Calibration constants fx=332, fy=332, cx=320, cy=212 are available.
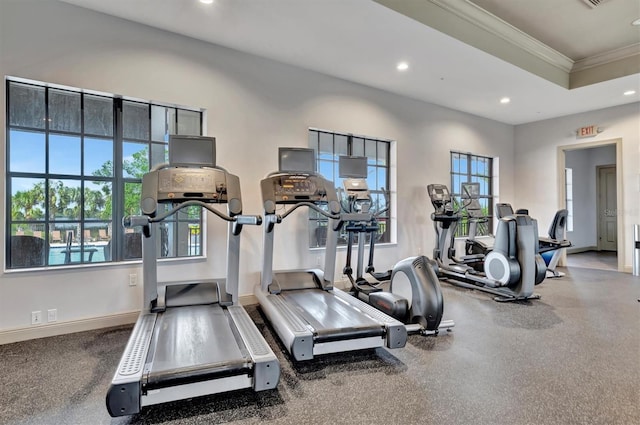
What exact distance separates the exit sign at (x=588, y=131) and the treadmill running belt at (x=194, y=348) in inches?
323

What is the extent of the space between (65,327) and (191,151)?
2.20 metres

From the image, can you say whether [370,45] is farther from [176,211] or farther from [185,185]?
[176,211]

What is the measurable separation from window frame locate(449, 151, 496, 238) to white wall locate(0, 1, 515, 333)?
73cm

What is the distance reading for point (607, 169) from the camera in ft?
31.5

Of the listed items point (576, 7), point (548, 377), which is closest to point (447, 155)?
point (576, 7)

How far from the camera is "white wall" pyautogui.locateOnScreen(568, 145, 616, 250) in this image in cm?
923

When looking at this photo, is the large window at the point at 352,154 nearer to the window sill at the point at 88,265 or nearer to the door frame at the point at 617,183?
the window sill at the point at 88,265

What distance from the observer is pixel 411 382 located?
244 cm

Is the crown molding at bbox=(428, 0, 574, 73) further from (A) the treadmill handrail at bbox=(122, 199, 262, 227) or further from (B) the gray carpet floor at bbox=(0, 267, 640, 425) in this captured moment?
(B) the gray carpet floor at bbox=(0, 267, 640, 425)

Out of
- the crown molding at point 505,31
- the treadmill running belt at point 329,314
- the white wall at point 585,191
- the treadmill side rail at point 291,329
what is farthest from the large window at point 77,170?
the white wall at point 585,191

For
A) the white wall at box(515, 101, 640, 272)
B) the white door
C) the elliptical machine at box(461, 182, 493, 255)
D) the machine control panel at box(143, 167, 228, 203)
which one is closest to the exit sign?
the white wall at box(515, 101, 640, 272)

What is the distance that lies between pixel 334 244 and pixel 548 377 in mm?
2400

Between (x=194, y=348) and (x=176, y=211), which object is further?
(x=176, y=211)

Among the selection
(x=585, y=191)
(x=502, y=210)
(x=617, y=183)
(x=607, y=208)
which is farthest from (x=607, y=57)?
(x=607, y=208)
